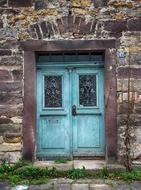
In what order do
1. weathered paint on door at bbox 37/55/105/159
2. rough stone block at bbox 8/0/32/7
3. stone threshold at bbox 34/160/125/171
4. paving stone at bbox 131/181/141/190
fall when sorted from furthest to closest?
weathered paint on door at bbox 37/55/105/159
rough stone block at bbox 8/0/32/7
stone threshold at bbox 34/160/125/171
paving stone at bbox 131/181/141/190

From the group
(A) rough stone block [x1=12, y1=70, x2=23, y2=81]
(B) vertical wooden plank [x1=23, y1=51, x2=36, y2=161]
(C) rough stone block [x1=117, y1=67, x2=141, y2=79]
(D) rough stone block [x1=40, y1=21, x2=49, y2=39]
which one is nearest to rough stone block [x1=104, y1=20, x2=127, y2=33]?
→ (C) rough stone block [x1=117, y1=67, x2=141, y2=79]

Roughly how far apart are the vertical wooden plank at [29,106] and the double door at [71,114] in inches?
10.8

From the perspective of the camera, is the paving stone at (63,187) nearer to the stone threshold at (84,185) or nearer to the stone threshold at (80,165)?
the stone threshold at (84,185)

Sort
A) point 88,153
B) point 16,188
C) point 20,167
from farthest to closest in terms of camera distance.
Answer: point 88,153 → point 20,167 → point 16,188

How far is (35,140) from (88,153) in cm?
99

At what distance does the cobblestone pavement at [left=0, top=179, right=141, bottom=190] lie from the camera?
571cm

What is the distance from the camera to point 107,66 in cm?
Answer: 667

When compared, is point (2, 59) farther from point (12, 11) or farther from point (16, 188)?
point (16, 188)

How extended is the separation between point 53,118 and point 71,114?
34cm

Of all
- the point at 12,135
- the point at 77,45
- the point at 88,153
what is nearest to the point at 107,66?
the point at 77,45

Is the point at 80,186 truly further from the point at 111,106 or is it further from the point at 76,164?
the point at 111,106

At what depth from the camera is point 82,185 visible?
229 inches

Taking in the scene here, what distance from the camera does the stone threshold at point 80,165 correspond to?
6.44 m

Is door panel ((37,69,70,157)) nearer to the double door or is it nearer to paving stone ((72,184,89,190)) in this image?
the double door
